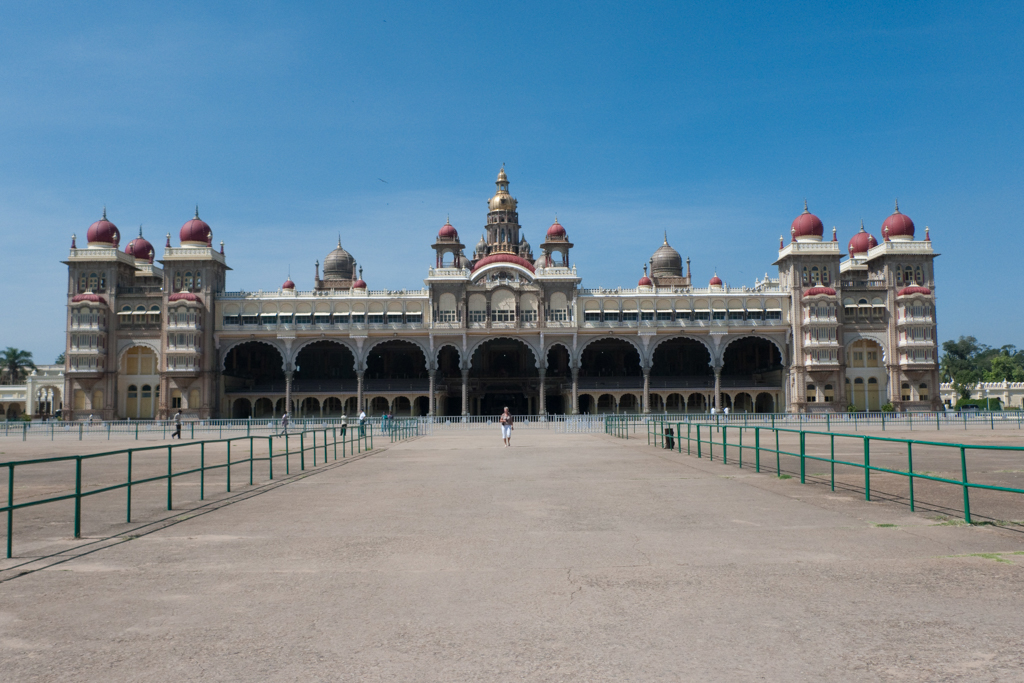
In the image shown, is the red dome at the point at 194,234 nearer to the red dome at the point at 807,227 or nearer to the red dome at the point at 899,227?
the red dome at the point at 807,227

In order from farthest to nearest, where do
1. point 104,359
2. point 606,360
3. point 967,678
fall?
point 606,360
point 104,359
point 967,678

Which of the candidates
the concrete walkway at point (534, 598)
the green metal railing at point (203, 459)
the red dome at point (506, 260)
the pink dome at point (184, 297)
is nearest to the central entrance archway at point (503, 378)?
the red dome at point (506, 260)

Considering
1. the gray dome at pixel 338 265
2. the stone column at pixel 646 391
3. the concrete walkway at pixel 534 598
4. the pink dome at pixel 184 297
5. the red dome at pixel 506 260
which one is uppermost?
the gray dome at pixel 338 265

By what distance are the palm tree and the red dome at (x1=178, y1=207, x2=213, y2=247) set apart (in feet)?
145

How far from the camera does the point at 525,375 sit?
67.2 meters

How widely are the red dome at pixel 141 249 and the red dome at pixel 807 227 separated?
61013 millimetres

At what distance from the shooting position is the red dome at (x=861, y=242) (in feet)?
243

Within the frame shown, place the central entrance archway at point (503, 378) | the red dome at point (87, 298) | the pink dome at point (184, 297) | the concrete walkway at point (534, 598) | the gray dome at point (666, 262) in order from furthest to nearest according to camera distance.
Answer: the gray dome at point (666, 262) < the central entrance archway at point (503, 378) < the red dome at point (87, 298) < the pink dome at point (184, 297) < the concrete walkway at point (534, 598)

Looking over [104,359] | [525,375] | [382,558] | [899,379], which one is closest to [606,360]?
[525,375]

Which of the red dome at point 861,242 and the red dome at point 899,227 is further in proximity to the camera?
the red dome at point 861,242

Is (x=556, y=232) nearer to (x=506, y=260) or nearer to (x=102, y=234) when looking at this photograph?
(x=506, y=260)

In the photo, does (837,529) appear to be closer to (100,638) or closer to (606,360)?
(100,638)

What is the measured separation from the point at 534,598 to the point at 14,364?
349ft

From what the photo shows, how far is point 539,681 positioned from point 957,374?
111474 mm
